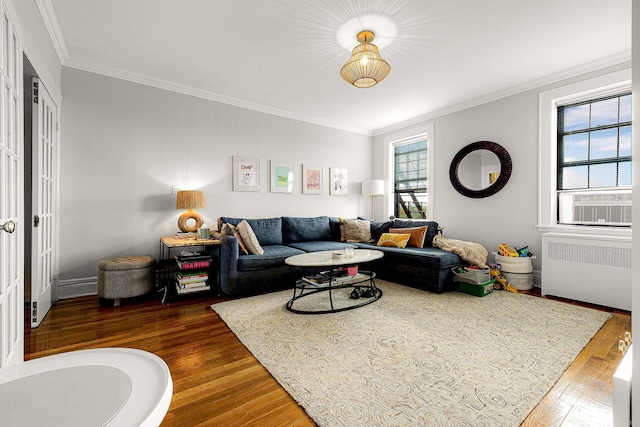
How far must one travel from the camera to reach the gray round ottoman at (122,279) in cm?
294

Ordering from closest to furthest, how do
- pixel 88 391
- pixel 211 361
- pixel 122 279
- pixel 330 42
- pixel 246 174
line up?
pixel 88 391 → pixel 211 361 → pixel 330 42 → pixel 122 279 → pixel 246 174

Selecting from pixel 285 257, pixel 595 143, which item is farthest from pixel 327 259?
pixel 595 143

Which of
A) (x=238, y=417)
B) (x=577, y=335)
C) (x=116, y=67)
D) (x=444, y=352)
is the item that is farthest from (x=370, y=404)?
(x=116, y=67)

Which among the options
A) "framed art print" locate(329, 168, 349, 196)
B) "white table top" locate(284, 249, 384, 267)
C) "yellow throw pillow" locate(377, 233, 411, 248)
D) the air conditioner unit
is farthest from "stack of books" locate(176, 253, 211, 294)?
the air conditioner unit

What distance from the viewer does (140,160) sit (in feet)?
11.9

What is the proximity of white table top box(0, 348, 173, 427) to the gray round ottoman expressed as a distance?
273 cm

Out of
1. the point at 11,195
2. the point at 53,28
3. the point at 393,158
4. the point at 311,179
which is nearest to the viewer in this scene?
the point at 11,195

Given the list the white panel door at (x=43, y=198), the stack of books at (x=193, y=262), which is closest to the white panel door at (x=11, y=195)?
the white panel door at (x=43, y=198)

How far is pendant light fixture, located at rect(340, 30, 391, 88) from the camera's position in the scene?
2.64 metres

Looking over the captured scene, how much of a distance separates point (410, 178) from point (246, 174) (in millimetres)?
3019

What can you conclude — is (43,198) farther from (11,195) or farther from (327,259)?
(327,259)

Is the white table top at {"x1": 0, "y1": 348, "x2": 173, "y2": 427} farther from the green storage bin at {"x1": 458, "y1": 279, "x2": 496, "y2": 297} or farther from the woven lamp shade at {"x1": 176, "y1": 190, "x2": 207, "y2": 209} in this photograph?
the green storage bin at {"x1": 458, "y1": 279, "x2": 496, "y2": 297}

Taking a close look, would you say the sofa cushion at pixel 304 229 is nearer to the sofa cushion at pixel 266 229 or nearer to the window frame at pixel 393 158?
the sofa cushion at pixel 266 229

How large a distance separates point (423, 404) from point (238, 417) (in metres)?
0.94
